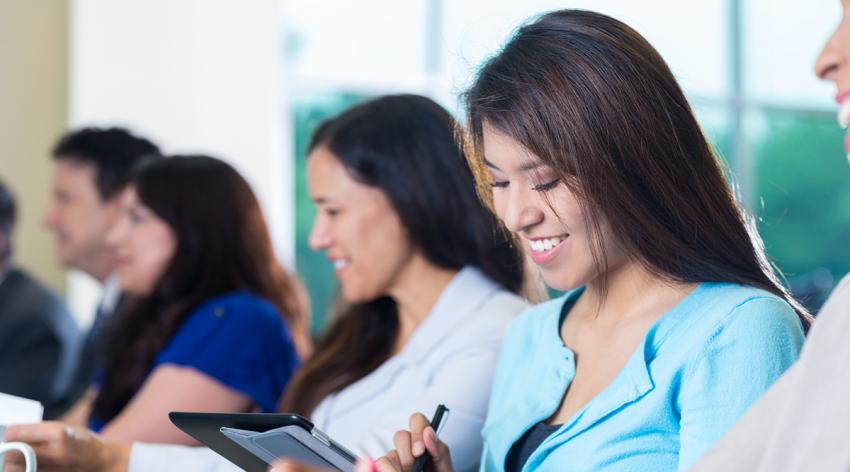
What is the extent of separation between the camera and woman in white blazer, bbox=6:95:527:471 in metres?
1.82

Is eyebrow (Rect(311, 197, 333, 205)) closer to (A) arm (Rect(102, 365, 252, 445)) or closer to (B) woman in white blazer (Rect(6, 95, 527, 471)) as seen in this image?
(B) woman in white blazer (Rect(6, 95, 527, 471))

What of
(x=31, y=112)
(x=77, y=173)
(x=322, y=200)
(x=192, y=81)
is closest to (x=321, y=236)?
(x=322, y=200)

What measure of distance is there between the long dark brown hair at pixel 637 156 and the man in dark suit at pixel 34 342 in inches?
84.0

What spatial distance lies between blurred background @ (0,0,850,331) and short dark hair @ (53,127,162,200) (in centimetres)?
56

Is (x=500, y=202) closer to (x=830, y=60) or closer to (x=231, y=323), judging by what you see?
(x=830, y=60)

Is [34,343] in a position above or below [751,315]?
below

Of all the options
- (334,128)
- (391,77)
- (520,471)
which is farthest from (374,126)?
(391,77)

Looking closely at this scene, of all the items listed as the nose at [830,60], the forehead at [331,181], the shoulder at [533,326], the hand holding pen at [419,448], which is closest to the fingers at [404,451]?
the hand holding pen at [419,448]

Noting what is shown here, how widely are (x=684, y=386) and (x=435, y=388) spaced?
62cm

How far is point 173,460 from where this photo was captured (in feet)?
5.89

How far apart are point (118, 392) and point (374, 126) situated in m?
0.95

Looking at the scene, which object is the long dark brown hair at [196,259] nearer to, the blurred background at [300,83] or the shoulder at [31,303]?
the shoulder at [31,303]

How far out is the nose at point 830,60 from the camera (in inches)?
35.4

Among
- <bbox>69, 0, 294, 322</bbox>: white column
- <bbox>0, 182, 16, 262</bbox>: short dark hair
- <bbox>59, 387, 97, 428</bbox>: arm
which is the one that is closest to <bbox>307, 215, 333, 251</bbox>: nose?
<bbox>59, 387, 97, 428</bbox>: arm
